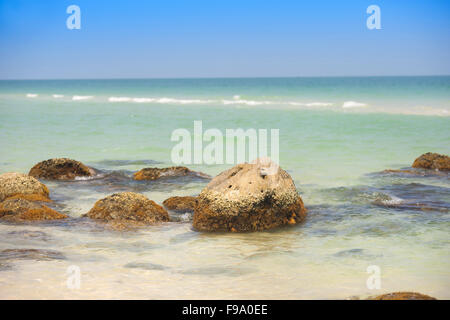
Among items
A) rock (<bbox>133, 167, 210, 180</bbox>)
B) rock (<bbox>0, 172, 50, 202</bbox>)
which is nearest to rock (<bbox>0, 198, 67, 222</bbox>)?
rock (<bbox>0, 172, 50, 202</bbox>)

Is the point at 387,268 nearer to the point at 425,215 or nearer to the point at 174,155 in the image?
the point at 425,215

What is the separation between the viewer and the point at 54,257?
265 inches

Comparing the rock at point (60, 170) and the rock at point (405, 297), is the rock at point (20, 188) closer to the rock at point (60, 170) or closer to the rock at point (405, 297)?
the rock at point (60, 170)

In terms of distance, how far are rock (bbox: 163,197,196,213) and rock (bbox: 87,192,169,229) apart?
0.70 m

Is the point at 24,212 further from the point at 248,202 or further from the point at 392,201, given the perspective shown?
the point at 392,201

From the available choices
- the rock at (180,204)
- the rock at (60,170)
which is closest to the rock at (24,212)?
the rock at (180,204)

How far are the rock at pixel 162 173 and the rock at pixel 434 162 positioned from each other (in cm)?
545

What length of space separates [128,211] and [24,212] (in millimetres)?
1732

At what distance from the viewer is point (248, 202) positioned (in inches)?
324

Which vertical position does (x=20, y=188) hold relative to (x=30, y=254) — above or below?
above

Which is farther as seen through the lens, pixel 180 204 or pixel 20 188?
pixel 20 188

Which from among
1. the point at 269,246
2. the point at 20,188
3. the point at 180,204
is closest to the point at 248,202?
the point at 269,246
